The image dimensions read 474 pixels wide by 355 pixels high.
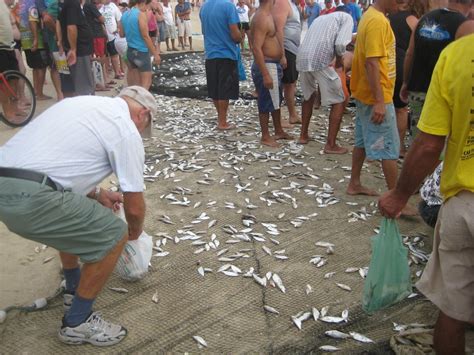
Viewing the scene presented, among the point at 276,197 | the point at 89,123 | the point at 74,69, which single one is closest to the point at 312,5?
the point at 74,69

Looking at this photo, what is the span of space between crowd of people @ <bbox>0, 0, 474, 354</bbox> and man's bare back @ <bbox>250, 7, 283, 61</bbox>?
2 cm

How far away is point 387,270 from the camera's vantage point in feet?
9.96

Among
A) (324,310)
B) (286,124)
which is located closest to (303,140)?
(286,124)

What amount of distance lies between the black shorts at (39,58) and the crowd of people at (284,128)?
968 mm

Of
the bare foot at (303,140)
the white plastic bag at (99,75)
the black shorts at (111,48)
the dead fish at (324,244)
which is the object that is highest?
the black shorts at (111,48)

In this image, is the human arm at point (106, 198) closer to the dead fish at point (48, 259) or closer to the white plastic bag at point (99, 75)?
the dead fish at point (48, 259)

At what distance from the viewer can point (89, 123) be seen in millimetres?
2805

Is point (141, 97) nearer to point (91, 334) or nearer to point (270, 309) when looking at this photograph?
point (91, 334)

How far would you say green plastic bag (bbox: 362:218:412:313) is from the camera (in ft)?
9.86

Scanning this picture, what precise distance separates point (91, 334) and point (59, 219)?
0.84 metres

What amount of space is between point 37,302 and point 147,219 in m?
1.57

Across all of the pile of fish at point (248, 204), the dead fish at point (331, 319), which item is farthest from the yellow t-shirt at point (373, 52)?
the dead fish at point (331, 319)

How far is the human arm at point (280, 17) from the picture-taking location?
23.1 ft

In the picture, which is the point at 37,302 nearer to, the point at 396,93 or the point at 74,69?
the point at 396,93
